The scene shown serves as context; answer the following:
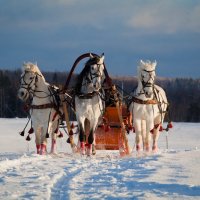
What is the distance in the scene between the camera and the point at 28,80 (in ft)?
39.3

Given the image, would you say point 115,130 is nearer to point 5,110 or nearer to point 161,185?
point 161,185

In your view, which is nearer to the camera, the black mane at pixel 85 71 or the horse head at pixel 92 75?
the horse head at pixel 92 75

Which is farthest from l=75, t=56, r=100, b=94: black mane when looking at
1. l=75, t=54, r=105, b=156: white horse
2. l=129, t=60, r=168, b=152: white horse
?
l=129, t=60, r=168, b=152: white horse

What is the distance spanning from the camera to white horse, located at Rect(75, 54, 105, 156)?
11609 millimetres

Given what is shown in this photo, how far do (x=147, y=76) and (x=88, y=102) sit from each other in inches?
65.3

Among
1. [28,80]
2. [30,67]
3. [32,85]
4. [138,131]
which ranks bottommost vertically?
[138,131]

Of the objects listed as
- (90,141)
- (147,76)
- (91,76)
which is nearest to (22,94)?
(91,76)

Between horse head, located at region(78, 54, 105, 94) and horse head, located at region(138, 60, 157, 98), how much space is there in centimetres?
101

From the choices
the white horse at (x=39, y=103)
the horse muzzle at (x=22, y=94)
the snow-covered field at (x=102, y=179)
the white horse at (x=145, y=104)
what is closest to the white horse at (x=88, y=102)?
the white horse at (x=39, y=103)

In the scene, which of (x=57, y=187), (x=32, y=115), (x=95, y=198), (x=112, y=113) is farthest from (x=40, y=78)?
(x=95, y=198)

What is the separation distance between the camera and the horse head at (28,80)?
467 inches

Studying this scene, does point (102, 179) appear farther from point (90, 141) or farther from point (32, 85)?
point (32, 85)

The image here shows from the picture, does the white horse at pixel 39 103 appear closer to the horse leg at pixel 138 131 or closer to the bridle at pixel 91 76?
the bridle at pixel 91 76

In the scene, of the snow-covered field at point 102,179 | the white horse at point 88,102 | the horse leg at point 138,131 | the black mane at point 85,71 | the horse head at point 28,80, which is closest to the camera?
the snow-covered field at point 102,179
